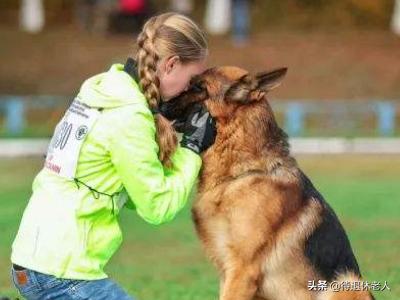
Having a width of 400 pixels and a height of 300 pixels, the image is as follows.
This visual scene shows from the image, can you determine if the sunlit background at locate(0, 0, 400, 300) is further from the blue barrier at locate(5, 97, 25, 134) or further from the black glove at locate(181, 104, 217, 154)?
the black glove at locate(181, 104, 217, 154)

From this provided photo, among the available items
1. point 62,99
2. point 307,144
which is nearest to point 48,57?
point 62,99

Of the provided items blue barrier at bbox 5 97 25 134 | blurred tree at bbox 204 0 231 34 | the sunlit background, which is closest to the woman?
the sunlit background

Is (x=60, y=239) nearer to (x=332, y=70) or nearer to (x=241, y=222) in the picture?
(x=241, y=222)

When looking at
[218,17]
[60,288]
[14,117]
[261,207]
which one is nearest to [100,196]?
[60,288]

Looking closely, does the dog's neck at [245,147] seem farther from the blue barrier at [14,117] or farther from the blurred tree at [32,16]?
the blurred tree at [32,16]

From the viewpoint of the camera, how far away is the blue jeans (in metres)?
5.18

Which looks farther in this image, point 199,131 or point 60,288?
point 199,131

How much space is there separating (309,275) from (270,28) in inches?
1271

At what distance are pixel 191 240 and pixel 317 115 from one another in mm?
17879

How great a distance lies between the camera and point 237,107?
605 centimetres

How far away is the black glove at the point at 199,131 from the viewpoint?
223 inches

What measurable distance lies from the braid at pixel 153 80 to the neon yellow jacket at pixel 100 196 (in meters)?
0.06

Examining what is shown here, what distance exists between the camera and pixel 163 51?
5.35 m

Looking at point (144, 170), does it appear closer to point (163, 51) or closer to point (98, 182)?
point (98, 182)
